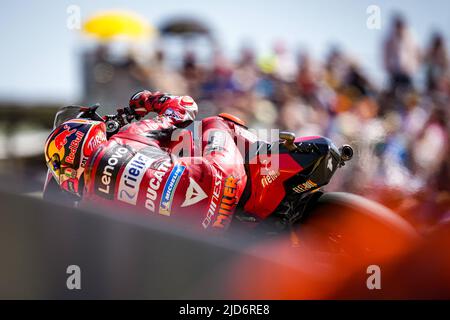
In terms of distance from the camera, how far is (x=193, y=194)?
2.51 meters

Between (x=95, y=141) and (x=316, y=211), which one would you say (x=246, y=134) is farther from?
(x=95, y=141)

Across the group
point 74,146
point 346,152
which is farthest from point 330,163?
point 74,146

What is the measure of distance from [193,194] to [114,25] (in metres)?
4.36

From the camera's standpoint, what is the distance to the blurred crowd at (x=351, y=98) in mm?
3879

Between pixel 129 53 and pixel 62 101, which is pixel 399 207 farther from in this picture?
pixel 62 101

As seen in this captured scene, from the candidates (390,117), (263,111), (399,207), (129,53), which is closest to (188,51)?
(129,53)

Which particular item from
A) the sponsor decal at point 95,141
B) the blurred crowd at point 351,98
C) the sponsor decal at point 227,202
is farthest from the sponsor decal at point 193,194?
the blurred crowd at point 351,98

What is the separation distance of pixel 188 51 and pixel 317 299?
165 inches

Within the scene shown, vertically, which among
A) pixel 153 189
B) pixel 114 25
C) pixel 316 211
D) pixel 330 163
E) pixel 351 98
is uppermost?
pixel 114 25

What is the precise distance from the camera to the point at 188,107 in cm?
281

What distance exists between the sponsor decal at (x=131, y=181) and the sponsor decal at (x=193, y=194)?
22 cm

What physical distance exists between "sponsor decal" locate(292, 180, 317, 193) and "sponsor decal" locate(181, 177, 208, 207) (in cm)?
49

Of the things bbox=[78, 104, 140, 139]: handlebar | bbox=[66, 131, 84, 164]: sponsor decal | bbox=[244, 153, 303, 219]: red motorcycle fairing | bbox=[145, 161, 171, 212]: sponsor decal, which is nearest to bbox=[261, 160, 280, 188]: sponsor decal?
bbox=[244, 153, 303, 219]: red motorcycle fairing

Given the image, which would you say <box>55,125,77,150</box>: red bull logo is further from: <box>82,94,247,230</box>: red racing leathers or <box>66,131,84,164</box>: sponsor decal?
<box>82,94,247,230</box>: red racing leathers
